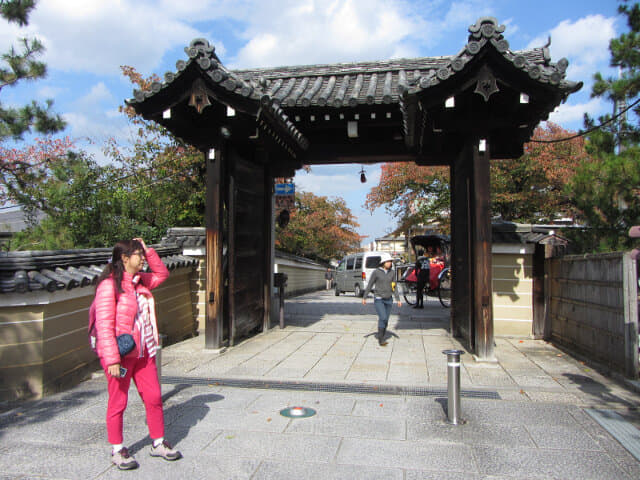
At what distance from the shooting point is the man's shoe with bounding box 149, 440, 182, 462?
143 inches

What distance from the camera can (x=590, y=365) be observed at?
6742 mm

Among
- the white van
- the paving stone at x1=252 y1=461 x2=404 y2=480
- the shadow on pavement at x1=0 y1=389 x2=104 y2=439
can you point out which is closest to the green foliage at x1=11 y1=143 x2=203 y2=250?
the shadow on pavement at x1=0 y1=389 x2=104 y2=439

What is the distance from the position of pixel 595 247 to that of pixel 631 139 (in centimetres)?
231

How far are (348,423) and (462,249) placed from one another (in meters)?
4.70

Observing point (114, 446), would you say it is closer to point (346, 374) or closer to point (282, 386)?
point (282, 386)

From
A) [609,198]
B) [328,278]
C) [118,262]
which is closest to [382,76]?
[609,198]

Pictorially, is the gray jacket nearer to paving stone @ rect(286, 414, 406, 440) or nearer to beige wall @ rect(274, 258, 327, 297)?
paving stone @ rect(286, 414, 406, 440)

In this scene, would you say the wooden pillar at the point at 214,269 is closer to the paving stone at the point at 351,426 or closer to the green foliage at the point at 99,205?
the paving stone at the point at 351,426

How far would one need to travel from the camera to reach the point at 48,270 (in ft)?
18.0

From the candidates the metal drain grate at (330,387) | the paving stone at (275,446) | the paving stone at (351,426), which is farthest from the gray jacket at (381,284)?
the paving stone at (275,446)

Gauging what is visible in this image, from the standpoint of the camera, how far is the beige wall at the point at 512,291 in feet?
30.1

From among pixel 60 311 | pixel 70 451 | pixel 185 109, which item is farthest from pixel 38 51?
pixel 70 451

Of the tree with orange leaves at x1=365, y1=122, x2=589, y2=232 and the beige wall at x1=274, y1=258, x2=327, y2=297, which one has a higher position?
the tree with orange leaves at x1=365, y1=122, x2=589, y2=232

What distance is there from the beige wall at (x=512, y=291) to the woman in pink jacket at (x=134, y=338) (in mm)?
7336
